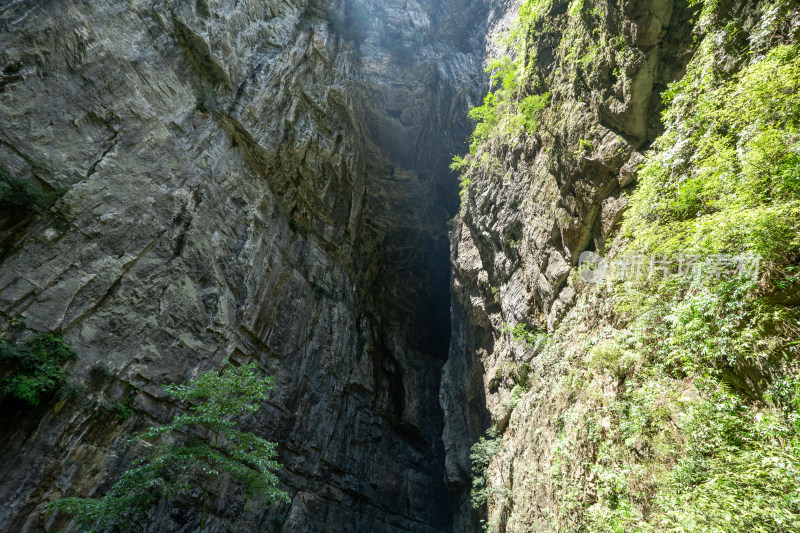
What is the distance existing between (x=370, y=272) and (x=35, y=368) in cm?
1567

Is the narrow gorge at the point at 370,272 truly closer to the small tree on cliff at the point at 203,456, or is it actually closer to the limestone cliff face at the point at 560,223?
the limestone cliff face at the point at 560,223

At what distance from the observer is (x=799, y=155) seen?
3.87 m

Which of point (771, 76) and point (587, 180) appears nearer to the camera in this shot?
point (771, 76)

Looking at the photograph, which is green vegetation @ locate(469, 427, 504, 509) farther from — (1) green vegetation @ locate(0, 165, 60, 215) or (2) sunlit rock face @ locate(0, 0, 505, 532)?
(1) green vegetation @ locate(0, 165, 60, 215)

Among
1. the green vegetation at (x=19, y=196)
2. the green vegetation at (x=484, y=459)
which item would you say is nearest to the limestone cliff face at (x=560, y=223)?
the green vegetation at (x=484, y=459)

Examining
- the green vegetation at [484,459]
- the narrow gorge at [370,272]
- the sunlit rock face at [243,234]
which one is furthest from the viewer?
the green vegetation at [484,459]

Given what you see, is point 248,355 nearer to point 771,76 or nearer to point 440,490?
point 440,490

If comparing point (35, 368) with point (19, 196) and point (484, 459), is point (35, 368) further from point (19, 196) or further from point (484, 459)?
point (484, 459)

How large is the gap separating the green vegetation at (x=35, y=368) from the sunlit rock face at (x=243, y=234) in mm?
309

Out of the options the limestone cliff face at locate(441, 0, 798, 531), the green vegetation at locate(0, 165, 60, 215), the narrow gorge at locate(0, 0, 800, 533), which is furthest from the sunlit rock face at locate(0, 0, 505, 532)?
the limestone cliff face at locate(441, 0, 798, 531)

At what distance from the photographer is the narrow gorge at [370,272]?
14.0 ft

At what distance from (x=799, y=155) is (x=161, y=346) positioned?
13.1 m

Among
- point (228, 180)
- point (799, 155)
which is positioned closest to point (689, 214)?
point (799, 155)

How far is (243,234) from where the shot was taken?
1360 centimetres
